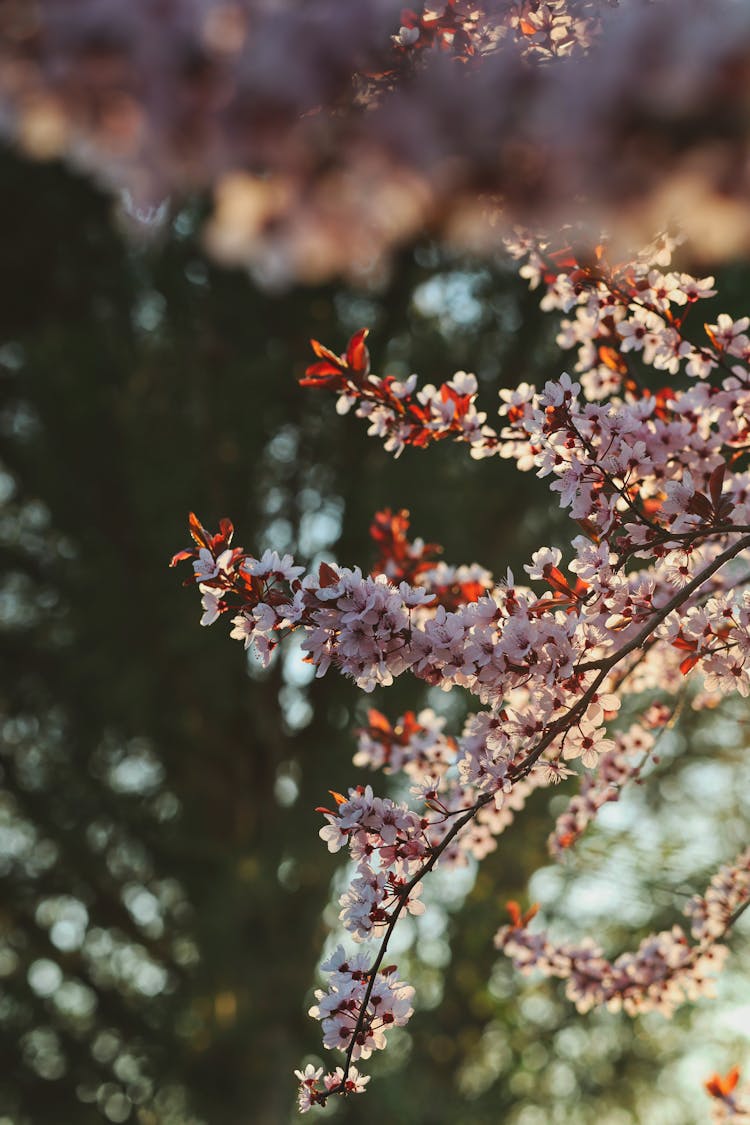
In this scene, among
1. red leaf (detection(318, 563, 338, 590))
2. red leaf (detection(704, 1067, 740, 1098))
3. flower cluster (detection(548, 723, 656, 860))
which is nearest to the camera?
red leaf (detection(318, 563, 338, 590))

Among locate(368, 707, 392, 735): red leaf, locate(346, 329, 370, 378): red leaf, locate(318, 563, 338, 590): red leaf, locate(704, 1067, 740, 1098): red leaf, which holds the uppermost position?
locate(346, 329, 370, 378): red leaf

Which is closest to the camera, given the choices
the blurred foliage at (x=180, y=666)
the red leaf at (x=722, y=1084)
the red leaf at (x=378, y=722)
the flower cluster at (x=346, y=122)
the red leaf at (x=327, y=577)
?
the flower cluster at (x=346, y=122)

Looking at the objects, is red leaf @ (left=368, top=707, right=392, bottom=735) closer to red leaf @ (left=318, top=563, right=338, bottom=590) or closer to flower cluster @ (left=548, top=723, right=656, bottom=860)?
flower cluster @ (left=548, top=723, right=656, bottom=860)

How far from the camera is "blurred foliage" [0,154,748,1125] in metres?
4.68

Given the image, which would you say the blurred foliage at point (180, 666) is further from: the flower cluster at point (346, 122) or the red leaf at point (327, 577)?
the flower cluster at point (346, 122)

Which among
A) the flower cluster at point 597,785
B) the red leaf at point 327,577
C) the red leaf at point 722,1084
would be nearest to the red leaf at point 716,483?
the red leaf at point 327,577

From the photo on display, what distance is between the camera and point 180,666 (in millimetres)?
4840

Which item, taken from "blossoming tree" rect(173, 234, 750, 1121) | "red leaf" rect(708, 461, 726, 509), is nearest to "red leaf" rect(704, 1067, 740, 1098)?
"blossoming tree" rect(173, 234, 750, 1121)

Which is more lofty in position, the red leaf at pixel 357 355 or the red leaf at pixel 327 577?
the red leaf at pixel 357 355

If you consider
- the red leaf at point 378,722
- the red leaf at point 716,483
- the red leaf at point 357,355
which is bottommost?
the red leaf at point 378,722

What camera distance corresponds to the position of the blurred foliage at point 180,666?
4.68 metres

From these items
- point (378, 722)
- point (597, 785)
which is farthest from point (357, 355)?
point (597, 785)

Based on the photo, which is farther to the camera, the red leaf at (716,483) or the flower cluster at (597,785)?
the flower cluster at (597,785)

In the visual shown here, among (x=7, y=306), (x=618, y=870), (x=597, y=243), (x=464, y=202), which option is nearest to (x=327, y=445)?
(x=7, y=306)
